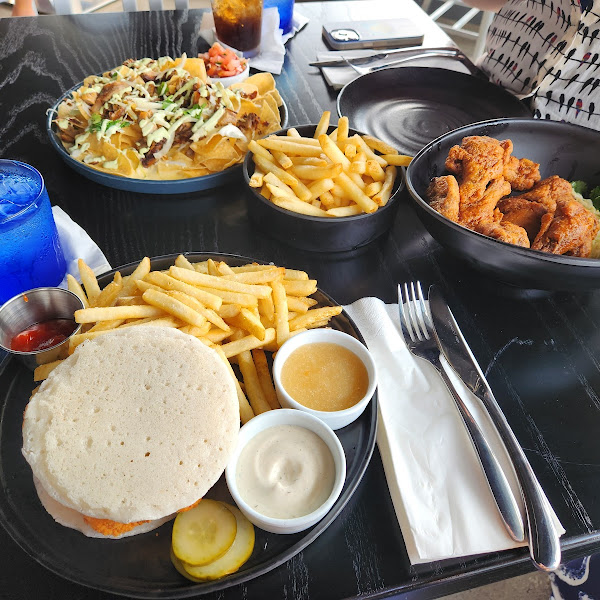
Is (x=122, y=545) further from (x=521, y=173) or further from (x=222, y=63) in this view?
(x=222, y=63)

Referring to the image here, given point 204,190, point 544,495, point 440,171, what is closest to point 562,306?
point 440,171

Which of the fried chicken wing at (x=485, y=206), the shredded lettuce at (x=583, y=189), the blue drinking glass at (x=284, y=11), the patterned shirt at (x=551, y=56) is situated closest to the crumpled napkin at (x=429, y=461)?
the fried chicken wing at (x=485, y=206)

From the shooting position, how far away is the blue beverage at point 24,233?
1576mm

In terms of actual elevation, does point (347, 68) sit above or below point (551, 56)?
below

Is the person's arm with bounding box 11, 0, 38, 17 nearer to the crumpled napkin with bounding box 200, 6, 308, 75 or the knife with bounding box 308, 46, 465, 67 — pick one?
the crumpled napkin with bounding box 200, 6, 308, 75

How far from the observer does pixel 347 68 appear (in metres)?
3.17

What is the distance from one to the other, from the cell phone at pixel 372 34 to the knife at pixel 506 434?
2252 mm

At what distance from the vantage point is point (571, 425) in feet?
5.02

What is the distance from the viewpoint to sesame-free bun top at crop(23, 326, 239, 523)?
1.14 meters

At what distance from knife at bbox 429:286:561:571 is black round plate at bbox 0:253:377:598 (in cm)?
38

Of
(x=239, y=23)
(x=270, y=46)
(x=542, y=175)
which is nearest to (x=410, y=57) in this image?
(x=270, y=46)

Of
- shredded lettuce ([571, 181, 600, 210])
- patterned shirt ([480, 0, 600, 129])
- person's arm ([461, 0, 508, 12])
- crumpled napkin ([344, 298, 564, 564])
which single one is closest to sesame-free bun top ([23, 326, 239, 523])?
crumpled napkin ([344, 298, 564, 564])

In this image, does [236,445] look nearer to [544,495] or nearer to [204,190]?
[544,495]

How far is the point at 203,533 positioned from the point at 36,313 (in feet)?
2.91
